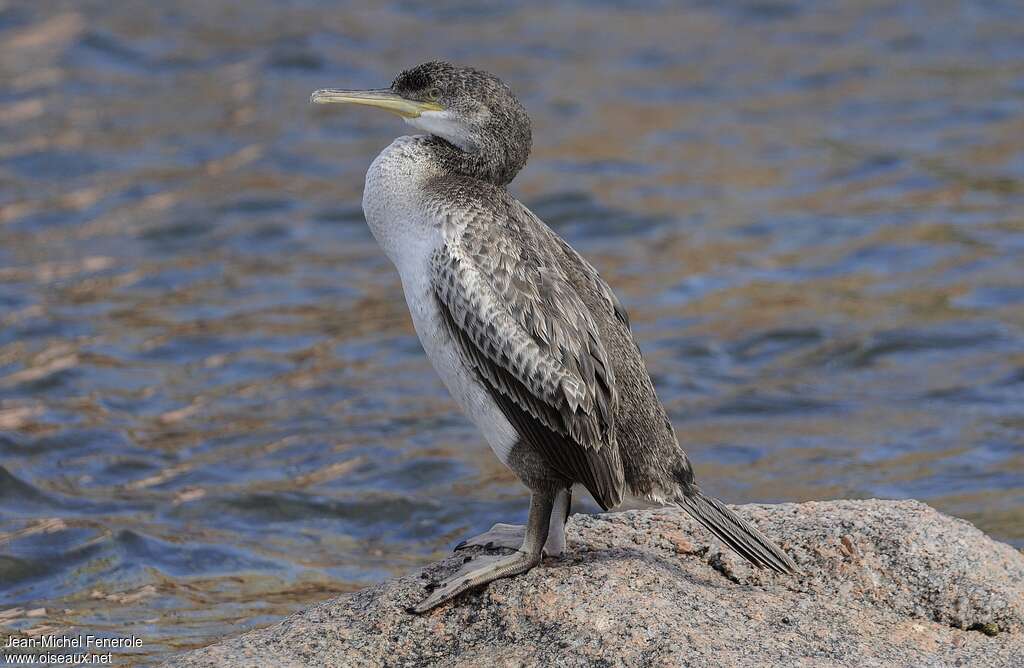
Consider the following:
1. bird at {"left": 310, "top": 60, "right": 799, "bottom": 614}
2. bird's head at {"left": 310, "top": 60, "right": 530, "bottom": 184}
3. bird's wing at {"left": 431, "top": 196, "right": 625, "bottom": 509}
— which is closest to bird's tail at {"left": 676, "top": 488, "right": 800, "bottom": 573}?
bird at {"left": 310, "top": 60, "right": 799, "bottom": 614}

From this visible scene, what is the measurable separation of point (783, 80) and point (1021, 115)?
250 centimetres

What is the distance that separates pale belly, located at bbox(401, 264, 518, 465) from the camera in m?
5.47

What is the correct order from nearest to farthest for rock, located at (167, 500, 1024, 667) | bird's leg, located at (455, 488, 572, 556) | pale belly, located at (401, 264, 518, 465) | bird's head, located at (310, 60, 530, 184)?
rock, located at (167, 500, 1024, 667) < pale belly, located at (401, 264, 518, 465) < bird's leg, located at (455, 488, 572, 556) < bird's head, located at (310, 60, 530, 184)

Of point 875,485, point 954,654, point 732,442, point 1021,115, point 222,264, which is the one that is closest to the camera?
point 954,654

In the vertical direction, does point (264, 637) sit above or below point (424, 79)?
below

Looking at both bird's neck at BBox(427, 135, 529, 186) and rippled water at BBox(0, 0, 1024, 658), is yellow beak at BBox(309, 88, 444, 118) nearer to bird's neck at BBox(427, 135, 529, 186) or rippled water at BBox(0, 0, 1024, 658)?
bird's neck at BBox(427, 135, 529, 186)

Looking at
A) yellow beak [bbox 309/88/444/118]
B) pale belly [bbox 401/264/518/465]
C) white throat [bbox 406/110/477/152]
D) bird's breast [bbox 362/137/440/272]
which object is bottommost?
pale belly [bbox 401/264/518/465]

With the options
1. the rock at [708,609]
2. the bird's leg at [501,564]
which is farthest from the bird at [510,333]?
the rock at [708,609]

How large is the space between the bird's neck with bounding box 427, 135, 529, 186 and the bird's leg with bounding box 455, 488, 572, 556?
4.15 feet

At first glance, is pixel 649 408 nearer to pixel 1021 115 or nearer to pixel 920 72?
pixel 1021 115

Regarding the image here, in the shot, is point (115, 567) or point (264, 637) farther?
point (115, 567)

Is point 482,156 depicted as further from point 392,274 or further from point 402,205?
point 392,274

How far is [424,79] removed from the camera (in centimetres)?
573

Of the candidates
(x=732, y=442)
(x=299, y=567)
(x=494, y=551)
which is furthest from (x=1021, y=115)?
(x=494, y=551)
